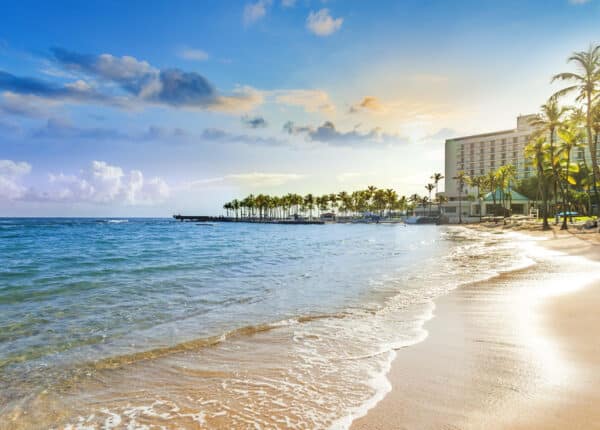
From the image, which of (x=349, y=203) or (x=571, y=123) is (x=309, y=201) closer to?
(x=349, y=203)

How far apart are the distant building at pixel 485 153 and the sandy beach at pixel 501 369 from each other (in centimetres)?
12307

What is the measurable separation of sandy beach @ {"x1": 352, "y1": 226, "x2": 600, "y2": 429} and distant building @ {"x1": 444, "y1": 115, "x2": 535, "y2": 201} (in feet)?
404

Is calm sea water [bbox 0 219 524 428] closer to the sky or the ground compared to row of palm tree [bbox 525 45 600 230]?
closer to the ground

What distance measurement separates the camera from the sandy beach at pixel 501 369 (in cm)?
350

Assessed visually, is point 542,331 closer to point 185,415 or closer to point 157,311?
point 185,415

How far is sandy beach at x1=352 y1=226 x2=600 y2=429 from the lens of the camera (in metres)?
3.50

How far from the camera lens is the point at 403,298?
391 inches

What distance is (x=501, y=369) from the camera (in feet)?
15.2

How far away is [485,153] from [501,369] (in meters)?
149

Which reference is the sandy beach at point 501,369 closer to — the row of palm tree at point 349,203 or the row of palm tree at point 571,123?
the row of palm tree at point 571,123

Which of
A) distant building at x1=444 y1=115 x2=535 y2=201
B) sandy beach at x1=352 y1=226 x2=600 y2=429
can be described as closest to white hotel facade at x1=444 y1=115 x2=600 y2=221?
distant building at x1=444 y1=115 x2=535 y2=201

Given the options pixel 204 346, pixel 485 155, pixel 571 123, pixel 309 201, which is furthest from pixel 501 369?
pixel 309 201

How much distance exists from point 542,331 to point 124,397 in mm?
6462

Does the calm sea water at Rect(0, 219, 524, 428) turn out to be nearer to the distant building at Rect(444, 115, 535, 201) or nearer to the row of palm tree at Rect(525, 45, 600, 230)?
the row of palm tree at Rect(525, 45, 600, 230)
